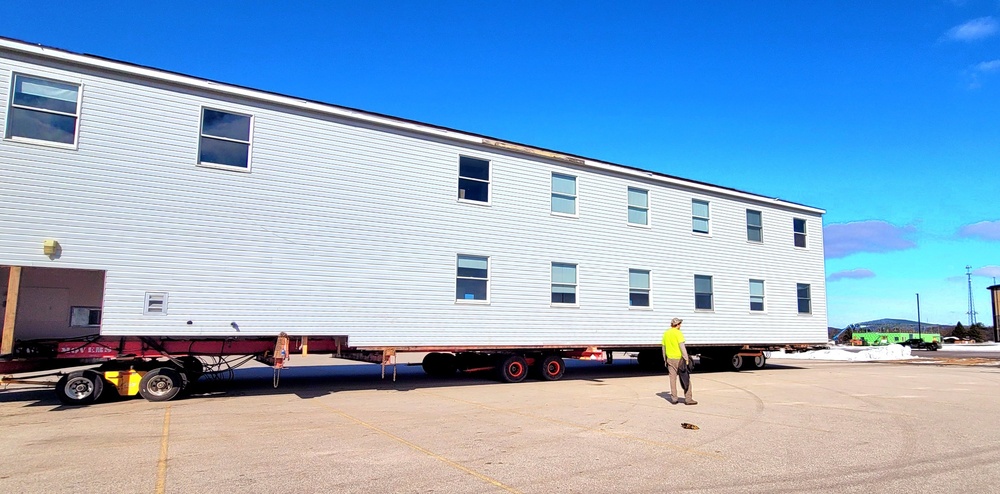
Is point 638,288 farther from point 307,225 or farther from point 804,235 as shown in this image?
point 307,225

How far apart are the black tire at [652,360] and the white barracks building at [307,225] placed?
1.93 metres

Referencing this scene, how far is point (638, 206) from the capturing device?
67.2 ft

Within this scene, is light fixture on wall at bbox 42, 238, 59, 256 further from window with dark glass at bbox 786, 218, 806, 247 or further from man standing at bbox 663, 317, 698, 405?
window with dark glass at bbox 786, 218, 806, 247

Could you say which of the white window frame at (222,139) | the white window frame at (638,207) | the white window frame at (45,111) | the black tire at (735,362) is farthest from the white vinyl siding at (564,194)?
the white window frame at (45,111)

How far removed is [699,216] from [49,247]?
60.7ft

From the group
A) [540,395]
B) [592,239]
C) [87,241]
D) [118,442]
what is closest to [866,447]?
[540,395]

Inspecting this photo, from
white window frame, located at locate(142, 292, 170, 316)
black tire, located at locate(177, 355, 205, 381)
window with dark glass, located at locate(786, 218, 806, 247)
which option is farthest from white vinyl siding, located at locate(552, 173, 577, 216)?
window with dark glass, located at locate(786, 218, 806, 247)

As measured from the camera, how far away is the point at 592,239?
63.3 feet

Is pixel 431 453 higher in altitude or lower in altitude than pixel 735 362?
lower

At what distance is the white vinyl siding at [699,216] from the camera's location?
21766 mm

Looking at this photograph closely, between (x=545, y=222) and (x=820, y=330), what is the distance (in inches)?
533

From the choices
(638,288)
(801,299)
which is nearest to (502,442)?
(638,288)

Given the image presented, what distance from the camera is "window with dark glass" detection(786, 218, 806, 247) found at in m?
24.9

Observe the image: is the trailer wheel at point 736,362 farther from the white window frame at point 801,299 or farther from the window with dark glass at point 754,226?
the window with dark glass at point 754,226
